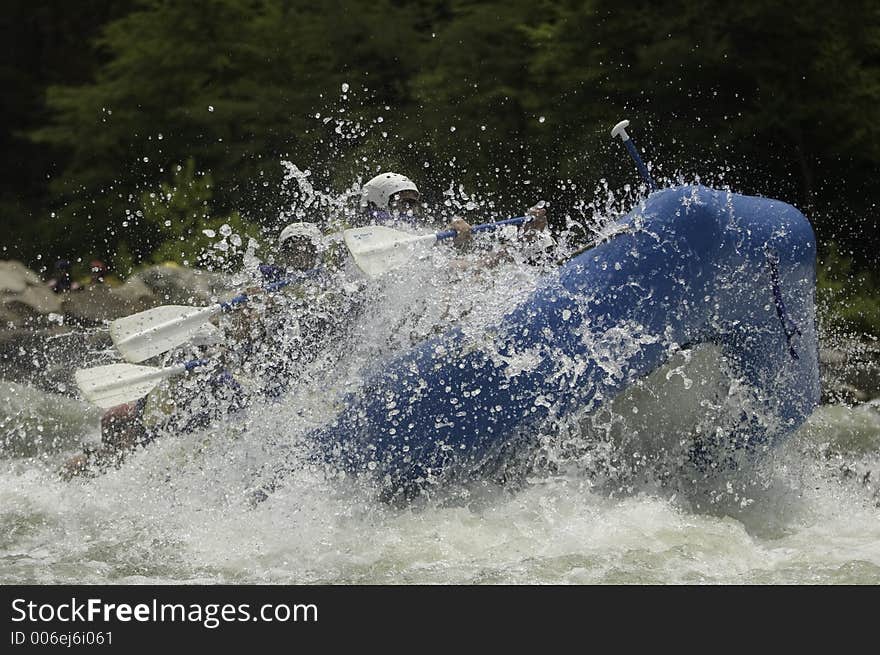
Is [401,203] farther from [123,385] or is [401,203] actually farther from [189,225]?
[189,225]

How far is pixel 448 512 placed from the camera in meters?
4.88

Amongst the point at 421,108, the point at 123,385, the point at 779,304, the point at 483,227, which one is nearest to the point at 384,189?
the point at 483,227

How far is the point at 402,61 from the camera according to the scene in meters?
12.0

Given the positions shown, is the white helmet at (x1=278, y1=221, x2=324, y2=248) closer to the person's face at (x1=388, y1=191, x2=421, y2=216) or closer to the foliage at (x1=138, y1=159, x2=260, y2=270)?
the person's face at (x1=388, y1=191, x2=421, y2=216)

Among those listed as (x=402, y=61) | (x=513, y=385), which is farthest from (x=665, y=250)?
(x=402, y=61)

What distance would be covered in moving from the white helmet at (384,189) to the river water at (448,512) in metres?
0.49

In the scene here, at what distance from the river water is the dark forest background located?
453cm

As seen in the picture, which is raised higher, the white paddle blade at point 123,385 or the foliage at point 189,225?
the white paddle blade at point 123,385

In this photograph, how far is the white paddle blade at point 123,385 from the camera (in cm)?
539

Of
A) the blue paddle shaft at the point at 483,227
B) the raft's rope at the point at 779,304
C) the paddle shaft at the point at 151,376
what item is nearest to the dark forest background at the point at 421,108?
the raft's rope at the point at 779,304

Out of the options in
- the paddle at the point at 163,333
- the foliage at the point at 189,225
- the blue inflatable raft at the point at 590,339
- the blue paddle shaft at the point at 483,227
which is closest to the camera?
the blue inflatable raft at the point at 590,339

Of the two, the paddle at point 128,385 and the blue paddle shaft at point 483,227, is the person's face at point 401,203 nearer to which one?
the blue paddle shaft at point 483,227

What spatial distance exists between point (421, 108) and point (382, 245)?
652cm

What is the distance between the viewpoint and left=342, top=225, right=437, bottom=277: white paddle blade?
5.12m
